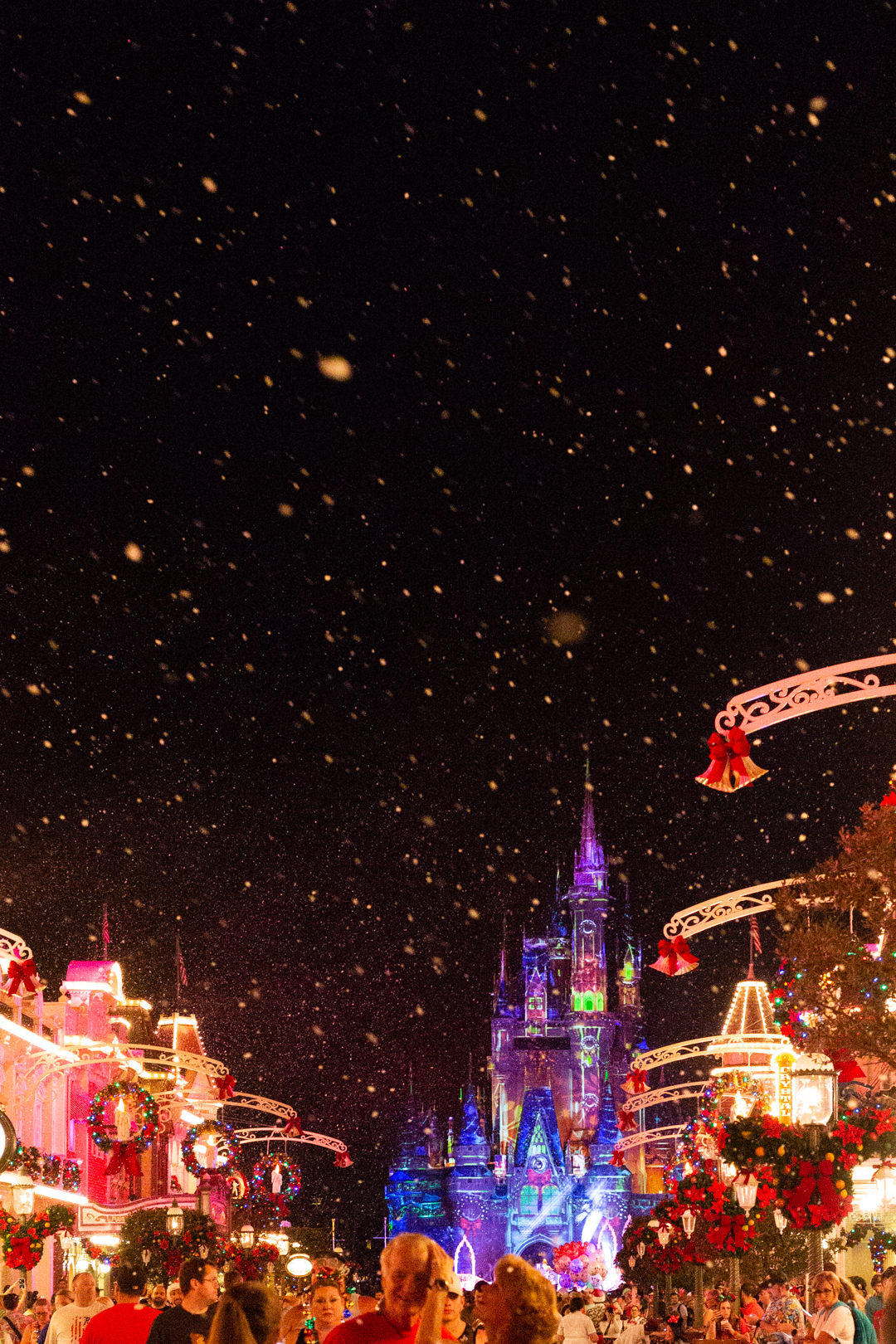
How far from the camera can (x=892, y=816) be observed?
1012 centimetres

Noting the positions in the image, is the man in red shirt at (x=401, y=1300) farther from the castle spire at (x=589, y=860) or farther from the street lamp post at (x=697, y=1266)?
the castle spire at (x=589, y=860)

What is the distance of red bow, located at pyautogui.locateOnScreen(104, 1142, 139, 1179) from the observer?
32625mm

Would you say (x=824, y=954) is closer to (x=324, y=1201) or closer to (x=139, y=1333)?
(x=139, y=1333)

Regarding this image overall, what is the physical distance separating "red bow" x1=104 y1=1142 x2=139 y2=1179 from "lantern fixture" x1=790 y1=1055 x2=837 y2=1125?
23.6m

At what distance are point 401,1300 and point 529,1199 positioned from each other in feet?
360

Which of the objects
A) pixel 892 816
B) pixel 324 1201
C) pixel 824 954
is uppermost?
pixel 892 816

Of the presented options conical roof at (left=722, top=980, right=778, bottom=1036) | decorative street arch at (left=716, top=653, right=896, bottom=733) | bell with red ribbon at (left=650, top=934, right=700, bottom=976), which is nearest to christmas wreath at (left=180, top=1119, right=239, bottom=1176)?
conical roof at (left=722, top=980, right=778, bottom=1036)

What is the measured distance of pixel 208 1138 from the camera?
3838 cm

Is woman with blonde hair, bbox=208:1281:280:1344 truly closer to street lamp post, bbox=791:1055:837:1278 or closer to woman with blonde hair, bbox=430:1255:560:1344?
woman with blonde hair, bbox=430:1255:560:1344

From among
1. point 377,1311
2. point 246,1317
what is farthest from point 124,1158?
point 377,1311

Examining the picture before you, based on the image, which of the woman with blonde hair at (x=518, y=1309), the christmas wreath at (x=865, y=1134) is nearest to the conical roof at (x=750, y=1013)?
the christmas wreath at (x=865, y=1134)

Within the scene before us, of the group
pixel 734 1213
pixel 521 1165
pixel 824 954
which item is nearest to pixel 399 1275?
pixel 824 954

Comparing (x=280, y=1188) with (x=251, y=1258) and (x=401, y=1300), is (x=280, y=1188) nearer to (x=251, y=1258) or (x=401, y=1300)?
(x=251, y=1258)

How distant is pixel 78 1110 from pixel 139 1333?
4041cm
